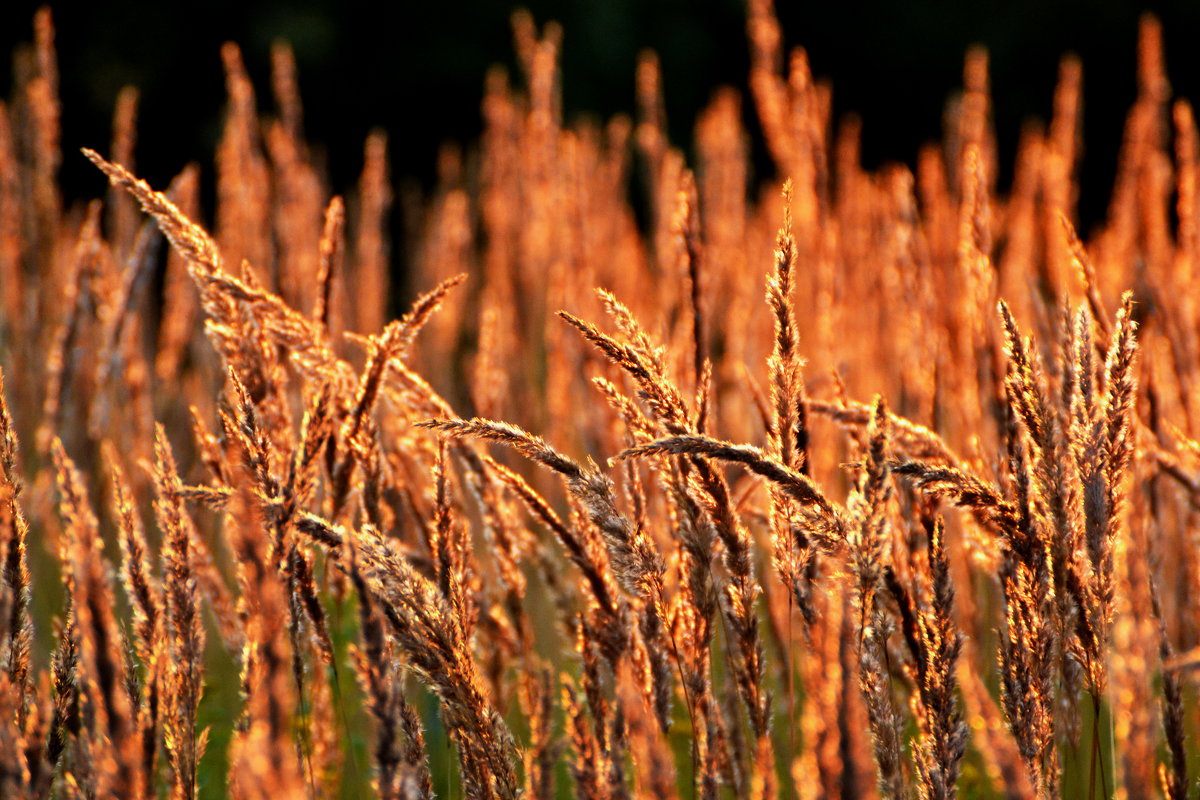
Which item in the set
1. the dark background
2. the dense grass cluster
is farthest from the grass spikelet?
the dark background

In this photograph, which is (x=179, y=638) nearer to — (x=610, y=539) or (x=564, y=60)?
(x=610, y=539)

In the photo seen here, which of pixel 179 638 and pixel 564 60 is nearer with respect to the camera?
pixel 179 638

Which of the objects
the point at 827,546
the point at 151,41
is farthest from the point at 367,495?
the point at 151,41

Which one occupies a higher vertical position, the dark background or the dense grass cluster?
the dark background

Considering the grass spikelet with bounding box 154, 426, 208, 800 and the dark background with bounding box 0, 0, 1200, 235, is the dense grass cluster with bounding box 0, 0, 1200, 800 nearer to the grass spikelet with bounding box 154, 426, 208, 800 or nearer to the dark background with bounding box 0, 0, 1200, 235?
the grass spikelet with bounding box 154, 426, 208, 800

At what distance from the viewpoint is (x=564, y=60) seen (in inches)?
323

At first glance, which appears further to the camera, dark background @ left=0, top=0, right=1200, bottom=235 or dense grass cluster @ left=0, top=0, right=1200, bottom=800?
dark background @ left=0, top=0, right=1200, bottom=235

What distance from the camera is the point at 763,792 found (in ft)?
2.85

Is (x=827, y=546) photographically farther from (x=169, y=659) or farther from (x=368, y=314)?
(x=368, y=314)

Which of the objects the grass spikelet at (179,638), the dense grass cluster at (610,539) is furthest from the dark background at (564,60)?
the grass spikelet at (179,638)

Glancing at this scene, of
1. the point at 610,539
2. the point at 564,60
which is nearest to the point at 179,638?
the point at 610,539

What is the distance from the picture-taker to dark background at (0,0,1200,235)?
25.5ft

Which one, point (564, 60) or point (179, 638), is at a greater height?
point (564, 60)

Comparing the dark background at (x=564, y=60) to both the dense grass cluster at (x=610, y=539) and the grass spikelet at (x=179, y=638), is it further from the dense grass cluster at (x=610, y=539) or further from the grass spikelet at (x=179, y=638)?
the grass spikelet at (x=179, y=638)
